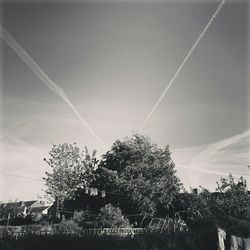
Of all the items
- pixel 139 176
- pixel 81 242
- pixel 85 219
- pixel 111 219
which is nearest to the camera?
pixel 81 242

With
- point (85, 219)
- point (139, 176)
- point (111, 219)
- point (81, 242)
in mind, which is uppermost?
point (139, 176)

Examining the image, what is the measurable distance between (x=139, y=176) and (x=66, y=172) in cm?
1813

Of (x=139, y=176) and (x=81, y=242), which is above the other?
(x=139, y=176)

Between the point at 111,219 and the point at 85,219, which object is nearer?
the point at 111,219

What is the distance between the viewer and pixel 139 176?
40.3 m

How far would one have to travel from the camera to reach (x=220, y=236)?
16.1 m

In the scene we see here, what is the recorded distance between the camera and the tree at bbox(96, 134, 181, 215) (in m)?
39.2

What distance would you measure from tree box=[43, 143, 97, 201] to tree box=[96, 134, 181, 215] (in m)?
8.62

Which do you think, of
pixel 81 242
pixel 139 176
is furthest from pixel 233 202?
pixel 81 242

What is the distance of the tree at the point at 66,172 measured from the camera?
53812 millimetres

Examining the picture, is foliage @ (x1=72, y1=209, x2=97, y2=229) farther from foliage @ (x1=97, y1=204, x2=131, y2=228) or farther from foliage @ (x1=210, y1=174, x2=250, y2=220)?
foliage @ (x1=210, y1=174, x2=250, y2=220)

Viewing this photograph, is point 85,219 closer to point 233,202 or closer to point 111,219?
point 111,219

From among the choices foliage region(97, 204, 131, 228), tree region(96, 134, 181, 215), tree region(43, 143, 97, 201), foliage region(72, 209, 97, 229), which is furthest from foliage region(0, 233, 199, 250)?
tree region(43, 143, 97, 201)

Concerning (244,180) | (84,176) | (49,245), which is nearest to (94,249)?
(49,245)
